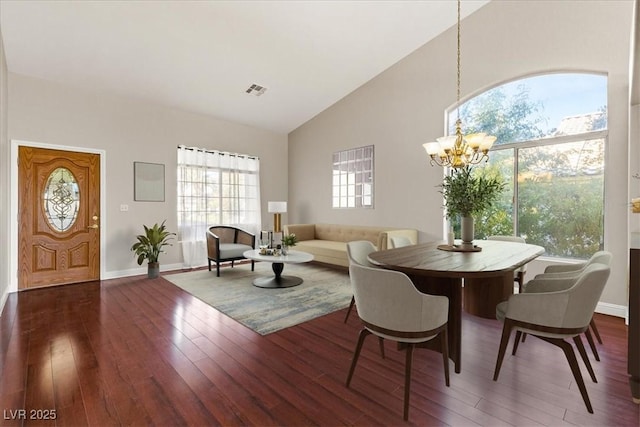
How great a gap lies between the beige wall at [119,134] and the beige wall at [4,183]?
0.33m

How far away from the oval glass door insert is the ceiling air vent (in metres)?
3.05

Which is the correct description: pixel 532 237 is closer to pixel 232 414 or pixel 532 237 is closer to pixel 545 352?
pixel 545 352

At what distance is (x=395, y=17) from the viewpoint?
13.1ft

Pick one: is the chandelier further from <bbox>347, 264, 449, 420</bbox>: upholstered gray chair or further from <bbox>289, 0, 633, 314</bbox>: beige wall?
<bbox>347, 264, 449, 420</bbox>: upholstered gray chair

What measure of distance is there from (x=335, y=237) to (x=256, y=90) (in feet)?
10.1

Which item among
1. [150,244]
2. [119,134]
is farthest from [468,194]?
[119,134]

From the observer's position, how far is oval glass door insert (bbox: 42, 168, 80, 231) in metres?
4.28

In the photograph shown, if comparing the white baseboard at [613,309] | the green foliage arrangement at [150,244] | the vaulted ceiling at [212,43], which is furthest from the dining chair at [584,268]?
the green foliage arrangement at [150,244]

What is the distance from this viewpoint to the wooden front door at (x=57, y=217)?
4.09 metres

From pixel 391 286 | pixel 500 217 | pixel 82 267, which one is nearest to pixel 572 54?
pixel 500 217

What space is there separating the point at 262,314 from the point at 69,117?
4.18 metres

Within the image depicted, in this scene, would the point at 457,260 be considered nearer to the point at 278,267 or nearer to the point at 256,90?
the point at 278,267

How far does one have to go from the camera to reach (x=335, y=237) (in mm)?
5926

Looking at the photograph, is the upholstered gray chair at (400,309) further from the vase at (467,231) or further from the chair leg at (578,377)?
the vase at (467,231)
